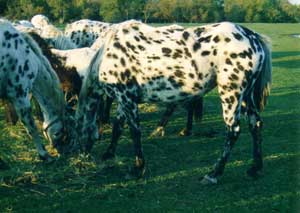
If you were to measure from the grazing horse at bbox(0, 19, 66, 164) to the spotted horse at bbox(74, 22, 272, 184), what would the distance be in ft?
2.24

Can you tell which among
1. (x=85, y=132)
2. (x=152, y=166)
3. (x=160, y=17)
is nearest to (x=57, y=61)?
(x=85, y=132)

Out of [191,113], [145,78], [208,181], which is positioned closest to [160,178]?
[208,181]

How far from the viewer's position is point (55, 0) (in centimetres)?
4494

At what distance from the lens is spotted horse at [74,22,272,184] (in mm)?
5531

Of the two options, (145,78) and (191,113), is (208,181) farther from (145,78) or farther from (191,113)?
(191,113)

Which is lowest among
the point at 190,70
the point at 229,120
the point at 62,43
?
the point at 229,120

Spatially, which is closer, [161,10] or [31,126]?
[31,126]

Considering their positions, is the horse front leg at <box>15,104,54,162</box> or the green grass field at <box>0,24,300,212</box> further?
the horse front leg at <box>15,104,54,162</box>

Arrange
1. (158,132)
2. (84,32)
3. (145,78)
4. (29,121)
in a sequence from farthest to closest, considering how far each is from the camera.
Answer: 1. (84,32)
2. (158,132)
3. (29,121)
4. (145,78)

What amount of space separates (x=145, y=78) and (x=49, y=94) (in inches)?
68.7

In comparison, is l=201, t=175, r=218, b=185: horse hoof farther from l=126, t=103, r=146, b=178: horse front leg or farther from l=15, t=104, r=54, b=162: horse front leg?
l=15, t=104, r=54, b=162: horse front leg

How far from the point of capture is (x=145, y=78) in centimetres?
597

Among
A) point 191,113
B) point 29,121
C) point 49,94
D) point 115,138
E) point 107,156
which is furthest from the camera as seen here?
point 191,113

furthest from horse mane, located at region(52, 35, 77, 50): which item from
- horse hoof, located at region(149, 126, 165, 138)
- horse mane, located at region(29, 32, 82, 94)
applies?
horse hoof, located at region(149, 126, 165, 138)
